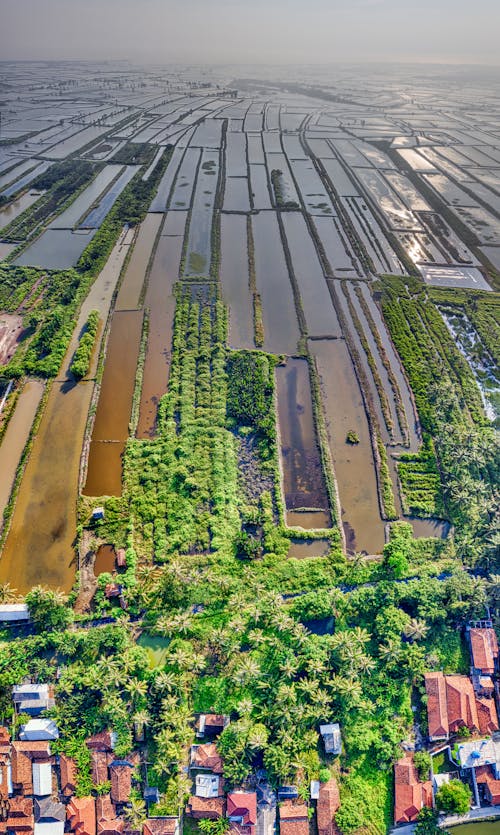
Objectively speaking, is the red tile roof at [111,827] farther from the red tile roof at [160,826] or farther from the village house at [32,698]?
the village house at [32,698]

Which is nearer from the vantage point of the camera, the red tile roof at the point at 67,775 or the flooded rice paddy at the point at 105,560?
the red tile roof at the point at 67,775

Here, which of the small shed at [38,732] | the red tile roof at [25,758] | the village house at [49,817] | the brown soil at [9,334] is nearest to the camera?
the village house at [49,817]

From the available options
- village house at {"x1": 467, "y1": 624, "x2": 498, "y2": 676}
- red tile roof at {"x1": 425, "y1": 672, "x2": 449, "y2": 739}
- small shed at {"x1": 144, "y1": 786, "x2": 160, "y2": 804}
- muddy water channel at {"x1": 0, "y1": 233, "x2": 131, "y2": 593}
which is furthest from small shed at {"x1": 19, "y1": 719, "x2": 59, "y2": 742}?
village house at {"x1": 467, "y1": 624, "x2": 498, "y2": 676}

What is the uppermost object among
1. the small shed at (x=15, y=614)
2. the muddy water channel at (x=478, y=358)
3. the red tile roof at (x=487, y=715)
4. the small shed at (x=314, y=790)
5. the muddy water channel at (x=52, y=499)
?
the muddy water channel at (x=478, y=358)

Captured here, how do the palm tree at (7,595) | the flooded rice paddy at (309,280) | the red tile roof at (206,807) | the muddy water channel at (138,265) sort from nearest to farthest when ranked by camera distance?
the red tile roof at (206,807) → the palm tree at (7,595) → the flooded rice paddy at (309,280) → the muddy water channel at (138,265)

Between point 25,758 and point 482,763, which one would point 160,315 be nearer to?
point 25,758

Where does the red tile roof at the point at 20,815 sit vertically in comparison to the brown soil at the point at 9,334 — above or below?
below

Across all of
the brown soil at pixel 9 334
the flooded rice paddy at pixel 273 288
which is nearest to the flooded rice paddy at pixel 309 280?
the flooded rice paddy at pixel 273 288
